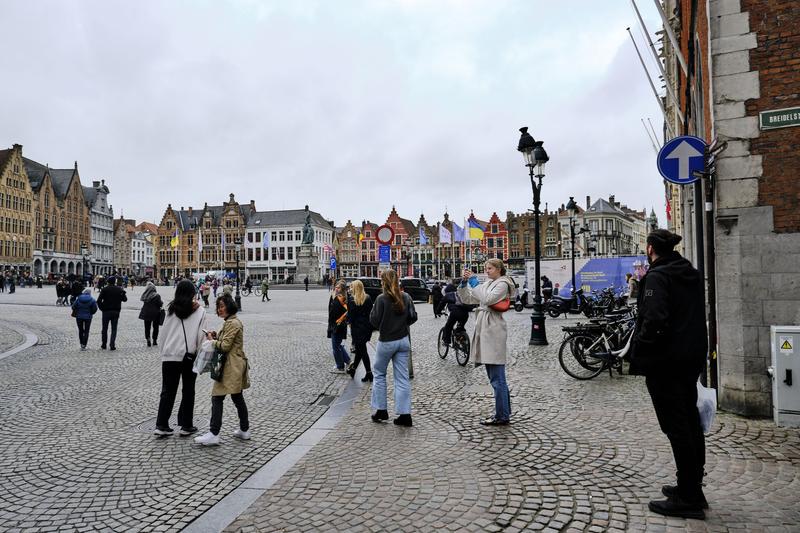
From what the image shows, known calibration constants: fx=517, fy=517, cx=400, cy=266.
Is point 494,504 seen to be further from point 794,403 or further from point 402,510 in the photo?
point 794,403

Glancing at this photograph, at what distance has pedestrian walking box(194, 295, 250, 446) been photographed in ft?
17.4

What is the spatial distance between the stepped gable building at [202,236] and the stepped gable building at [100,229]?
8606mm

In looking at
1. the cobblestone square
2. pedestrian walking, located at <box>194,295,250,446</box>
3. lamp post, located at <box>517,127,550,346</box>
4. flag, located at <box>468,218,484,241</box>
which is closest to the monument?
flag, located at <box>468,218,484,241</box>

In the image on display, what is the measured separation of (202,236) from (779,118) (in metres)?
102

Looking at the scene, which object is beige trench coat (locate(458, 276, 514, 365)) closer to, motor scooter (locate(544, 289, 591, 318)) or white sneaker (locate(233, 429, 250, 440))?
white sneaker (locate(233, 429, 250, 440))

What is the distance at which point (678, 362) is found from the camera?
3.59m

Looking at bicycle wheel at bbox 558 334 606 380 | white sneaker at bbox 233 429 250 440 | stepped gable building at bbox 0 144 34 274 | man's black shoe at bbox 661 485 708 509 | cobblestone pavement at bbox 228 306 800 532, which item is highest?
stepped gable building at bbox 0 144 34 274

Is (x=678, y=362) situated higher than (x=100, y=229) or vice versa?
(x=100, y=229)

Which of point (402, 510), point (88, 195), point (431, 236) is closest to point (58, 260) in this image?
point (88, 195)

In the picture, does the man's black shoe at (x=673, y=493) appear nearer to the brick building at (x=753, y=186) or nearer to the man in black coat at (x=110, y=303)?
the brick building at (x=753, y=186)

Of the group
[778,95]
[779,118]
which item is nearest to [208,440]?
[779,118]

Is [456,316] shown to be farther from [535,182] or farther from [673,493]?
[673,493]

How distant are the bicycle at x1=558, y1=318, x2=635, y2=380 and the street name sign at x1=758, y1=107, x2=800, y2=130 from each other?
3.77 meters

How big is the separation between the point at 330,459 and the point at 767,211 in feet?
18.4
